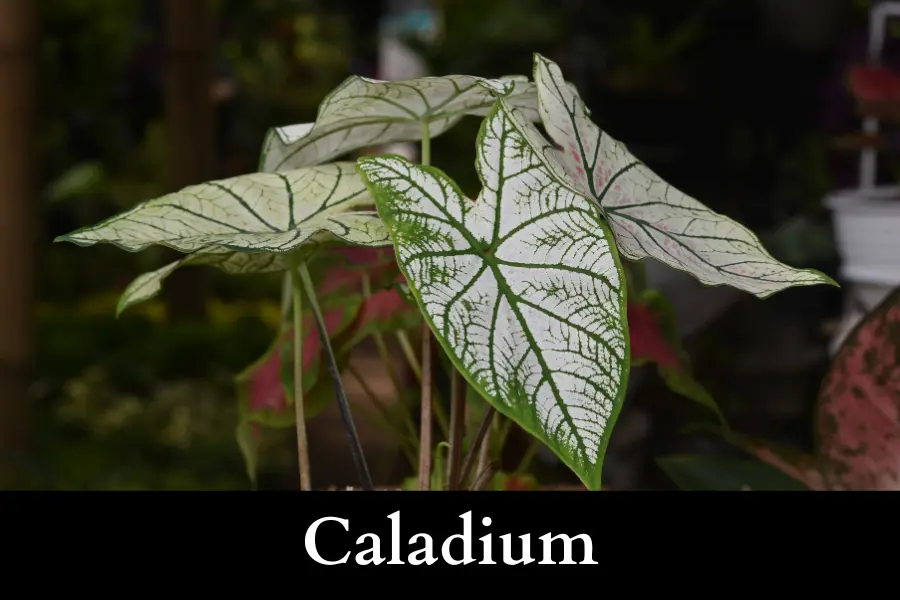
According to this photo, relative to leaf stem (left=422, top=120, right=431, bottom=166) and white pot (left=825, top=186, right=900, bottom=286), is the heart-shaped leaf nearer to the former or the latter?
leaf stem (left=422, top=120, right=431, bottom=166)

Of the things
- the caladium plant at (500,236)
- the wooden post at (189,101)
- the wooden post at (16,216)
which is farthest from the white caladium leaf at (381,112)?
the wooden post at (189,101)

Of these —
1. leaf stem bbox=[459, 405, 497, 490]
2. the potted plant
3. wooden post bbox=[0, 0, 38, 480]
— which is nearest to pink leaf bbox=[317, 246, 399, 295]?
leaf stem bbox=[459, 405, 497, 490]

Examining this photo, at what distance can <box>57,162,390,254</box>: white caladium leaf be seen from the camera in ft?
1.46

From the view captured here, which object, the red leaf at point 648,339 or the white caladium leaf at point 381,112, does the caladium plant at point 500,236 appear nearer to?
the white caladium leaf at point 381,112

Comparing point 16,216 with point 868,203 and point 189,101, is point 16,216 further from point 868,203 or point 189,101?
point 868,203

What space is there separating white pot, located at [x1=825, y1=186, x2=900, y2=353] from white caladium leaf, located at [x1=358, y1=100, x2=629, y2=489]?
78 cm

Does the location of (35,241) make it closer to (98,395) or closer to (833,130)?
(98,395)

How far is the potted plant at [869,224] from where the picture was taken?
1117mm

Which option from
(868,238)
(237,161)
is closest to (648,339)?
(868,238)

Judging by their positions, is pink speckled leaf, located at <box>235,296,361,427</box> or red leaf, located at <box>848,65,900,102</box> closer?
pink speckled leaf, located at <box>235,296,361,427</box>

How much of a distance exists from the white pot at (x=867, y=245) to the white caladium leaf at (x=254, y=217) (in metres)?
0.77

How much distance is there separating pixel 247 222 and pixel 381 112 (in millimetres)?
103

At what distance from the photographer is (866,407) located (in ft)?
1.92
